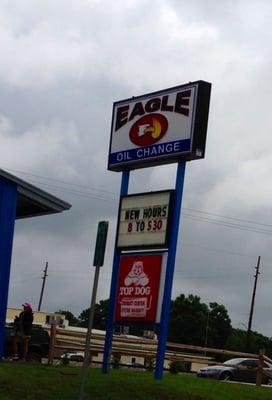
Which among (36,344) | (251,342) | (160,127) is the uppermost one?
(160,127)

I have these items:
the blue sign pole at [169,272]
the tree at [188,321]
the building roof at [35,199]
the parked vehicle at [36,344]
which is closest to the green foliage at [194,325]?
the tree at [188,321]

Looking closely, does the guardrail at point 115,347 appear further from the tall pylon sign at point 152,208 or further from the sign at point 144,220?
the sign at point 144,220

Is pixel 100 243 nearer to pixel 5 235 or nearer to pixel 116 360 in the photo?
pixel 5 235

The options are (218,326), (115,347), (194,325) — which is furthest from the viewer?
(218,326)

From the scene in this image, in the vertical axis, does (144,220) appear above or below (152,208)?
below

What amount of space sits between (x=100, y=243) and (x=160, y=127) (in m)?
7.39

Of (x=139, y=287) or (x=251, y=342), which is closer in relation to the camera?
(x=139, y=287)

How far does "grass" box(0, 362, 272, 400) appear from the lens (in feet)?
48.0

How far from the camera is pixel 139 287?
1830cm

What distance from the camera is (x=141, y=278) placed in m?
18.3

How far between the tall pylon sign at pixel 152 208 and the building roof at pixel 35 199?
1889mm

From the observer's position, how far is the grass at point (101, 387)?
14625 millimetres

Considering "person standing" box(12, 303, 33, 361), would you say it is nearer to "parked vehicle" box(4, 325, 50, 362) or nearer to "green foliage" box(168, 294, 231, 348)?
"parked vehicle" box(4, 325, 50, 362)

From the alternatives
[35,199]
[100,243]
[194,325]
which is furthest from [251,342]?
[100,243]
